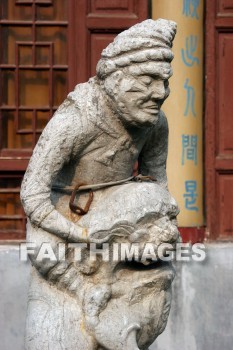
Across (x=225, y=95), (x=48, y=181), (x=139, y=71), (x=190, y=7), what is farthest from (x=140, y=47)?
(x=225, y=95)

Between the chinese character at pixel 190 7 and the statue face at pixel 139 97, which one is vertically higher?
the chinese character at pixel 190 7

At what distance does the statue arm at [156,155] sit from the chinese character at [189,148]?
8.88 feet

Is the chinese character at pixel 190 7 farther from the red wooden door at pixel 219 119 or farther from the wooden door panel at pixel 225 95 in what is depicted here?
the wooden door panel at pixel 225 95

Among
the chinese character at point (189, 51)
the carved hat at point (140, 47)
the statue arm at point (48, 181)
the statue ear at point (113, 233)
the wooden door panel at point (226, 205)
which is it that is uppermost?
the carved hat at point (140, 47)

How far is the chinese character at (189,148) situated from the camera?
30.7 ft

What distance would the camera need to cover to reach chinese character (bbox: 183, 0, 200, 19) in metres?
9.23

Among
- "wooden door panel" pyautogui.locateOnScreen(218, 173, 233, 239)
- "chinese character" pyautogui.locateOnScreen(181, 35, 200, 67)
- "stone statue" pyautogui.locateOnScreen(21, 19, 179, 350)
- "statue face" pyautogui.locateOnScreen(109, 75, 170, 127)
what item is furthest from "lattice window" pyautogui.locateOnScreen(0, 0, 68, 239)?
"statue face" pyautogui.locateOnScreen(109, 75, 170, 127)

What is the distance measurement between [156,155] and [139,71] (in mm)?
683

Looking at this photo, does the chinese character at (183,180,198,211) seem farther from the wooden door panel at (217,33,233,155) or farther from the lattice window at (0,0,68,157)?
the lattice window at (0,0,68,157)

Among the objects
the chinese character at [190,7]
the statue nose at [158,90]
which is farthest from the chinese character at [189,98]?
the statue nose at [158,90]

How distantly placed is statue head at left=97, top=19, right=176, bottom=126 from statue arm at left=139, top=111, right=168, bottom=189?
1.31 feet

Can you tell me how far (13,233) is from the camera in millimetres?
9422

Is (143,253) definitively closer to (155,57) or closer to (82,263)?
(82,263)

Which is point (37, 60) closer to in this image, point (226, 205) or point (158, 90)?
point (226, 205)
